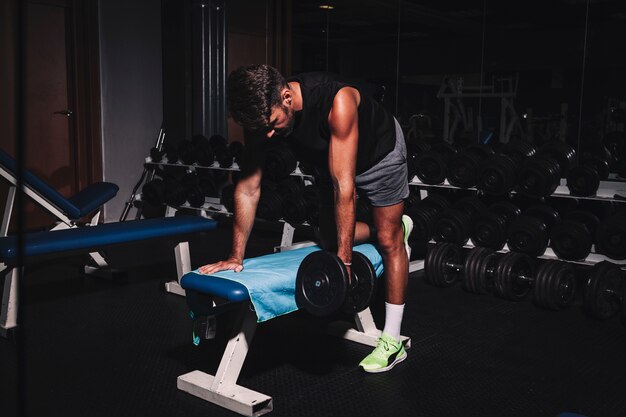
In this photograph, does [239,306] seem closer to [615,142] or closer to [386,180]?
[386,180]

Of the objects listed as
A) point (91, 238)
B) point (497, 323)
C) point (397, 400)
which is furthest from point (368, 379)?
point (91, 238)

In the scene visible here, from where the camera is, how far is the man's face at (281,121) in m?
1.72

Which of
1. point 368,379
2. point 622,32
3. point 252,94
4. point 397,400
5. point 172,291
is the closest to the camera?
point 252,94

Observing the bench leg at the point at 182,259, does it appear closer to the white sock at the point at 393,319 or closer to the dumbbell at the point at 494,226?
the white sock at the point at 393,319

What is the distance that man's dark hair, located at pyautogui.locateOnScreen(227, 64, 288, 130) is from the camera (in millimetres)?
1648

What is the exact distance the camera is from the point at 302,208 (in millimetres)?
3801

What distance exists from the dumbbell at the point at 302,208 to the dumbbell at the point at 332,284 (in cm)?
193

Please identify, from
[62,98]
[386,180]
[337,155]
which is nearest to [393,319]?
[386,180]

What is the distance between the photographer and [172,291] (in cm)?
311

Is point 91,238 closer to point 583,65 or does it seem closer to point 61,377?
point 61,377

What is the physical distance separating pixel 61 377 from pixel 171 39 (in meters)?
3.57

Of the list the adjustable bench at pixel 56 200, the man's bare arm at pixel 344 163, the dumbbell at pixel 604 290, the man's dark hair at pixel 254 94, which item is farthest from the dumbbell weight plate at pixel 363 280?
the adjustable bench at pixel 56 200

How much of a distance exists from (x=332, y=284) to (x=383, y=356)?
20.3 inches

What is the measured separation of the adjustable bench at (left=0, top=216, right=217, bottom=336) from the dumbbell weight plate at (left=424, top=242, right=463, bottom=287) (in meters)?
1.12
